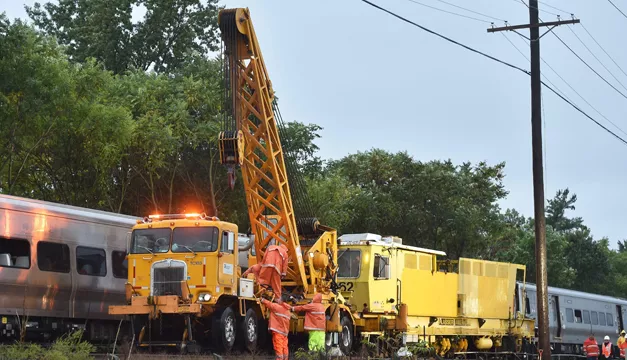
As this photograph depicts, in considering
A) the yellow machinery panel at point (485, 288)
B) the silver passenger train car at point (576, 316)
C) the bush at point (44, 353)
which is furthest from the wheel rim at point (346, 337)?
the silver passenger train car at point (576, 316)

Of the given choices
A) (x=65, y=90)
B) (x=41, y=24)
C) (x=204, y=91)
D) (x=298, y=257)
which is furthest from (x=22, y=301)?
(x=41, y=24)

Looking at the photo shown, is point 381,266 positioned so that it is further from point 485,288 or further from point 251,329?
point 485,288

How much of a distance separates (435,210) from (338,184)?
5.77 metres

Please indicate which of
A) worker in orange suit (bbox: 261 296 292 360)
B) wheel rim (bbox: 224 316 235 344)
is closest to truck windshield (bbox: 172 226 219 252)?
wheel rim (bbox: 224 316 235 344)

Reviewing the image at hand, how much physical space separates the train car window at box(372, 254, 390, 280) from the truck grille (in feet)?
24.3

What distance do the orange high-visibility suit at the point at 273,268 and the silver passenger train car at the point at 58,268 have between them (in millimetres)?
4500

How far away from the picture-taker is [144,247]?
A: 25.0 meters

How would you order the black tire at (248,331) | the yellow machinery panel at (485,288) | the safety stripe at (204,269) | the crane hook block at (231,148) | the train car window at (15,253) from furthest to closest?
the yellow machinery panel at (485,288) → the crane hook block at (231,148) → the black tire at (248,331) → the safety stripe at (204,269) → the train car window at (15,253)

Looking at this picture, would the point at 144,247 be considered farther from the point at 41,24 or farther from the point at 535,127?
the point at 41,24

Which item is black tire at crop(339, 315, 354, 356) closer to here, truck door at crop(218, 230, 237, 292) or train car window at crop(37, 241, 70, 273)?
truck door at crop(218, 230, 237, 292)

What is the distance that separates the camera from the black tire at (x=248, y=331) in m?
24.8

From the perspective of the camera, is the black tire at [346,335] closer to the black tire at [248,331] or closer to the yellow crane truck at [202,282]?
the yellow crane truck at [202,282]

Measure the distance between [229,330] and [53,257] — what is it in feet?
16.3

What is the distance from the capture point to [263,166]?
1158 inches
